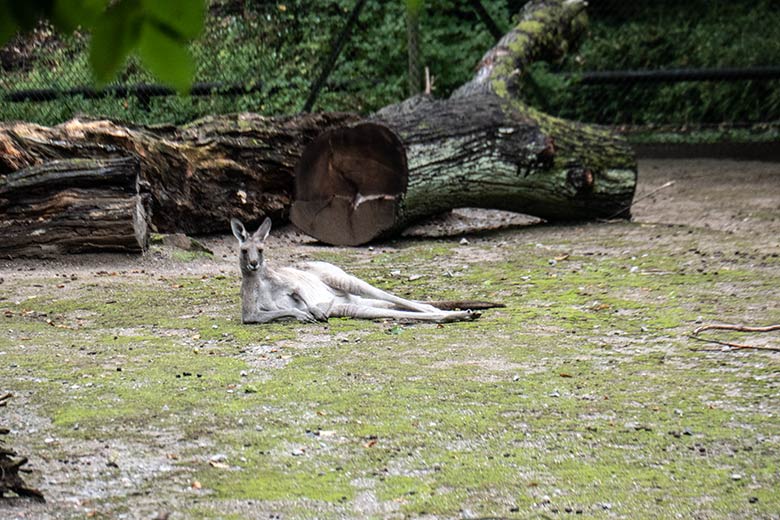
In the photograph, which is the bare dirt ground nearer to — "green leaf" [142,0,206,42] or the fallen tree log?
the fallen tree log

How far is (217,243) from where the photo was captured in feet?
29.0

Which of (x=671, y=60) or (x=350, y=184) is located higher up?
(x=671, y=60)

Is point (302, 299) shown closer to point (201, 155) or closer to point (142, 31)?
point (201, 155)

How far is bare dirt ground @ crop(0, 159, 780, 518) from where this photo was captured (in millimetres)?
3188

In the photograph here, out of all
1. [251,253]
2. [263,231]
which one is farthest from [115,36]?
[263,231]

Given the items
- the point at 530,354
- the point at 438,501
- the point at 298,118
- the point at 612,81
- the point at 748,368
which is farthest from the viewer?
the point at 612,81

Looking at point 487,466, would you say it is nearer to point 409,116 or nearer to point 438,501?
point 438,501

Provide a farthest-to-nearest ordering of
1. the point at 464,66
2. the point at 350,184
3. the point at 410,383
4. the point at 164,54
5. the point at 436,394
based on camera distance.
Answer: the point at 464,66 < the point at 350,184 < the point at 410,383 < the point at 436,394 < the point at 164,54

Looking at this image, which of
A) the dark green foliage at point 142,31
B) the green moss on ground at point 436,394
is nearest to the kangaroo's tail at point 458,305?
the green moss on ground at point 436,394

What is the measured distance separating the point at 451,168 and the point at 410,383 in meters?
4.22

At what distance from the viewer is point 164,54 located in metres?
1.17

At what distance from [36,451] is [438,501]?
4.67 ft

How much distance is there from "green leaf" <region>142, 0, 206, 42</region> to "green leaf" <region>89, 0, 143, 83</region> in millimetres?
18

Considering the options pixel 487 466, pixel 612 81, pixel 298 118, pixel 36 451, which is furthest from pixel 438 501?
pixel 612 81
